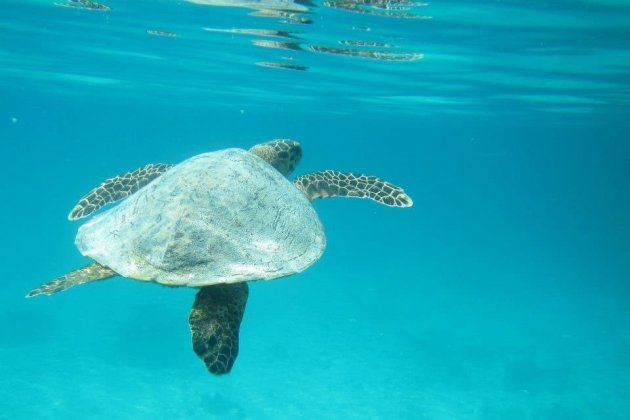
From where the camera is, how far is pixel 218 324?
549 centimetres

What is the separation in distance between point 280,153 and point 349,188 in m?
1.30

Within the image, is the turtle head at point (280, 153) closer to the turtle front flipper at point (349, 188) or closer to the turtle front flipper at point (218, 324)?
the turtle front flipper at point (349, 188)

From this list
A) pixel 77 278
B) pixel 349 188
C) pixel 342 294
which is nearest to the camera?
pixel 77 278

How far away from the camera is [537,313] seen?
30.6 meters

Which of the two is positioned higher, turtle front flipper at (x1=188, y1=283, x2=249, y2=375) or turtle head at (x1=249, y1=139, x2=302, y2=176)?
turtle head at (x1=249, y1=139, x2=302, y2=176)

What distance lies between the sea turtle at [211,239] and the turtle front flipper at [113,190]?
3.77 ft

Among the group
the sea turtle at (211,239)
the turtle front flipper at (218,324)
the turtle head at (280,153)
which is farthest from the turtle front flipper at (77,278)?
the turtle head at (280,153)

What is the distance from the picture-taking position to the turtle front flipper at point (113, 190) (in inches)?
323

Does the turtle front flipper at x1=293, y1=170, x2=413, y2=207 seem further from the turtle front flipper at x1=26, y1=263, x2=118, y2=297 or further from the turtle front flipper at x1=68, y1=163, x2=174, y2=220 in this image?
the turtle front flipper at x1=26, y1=263, x2=118, y2=297

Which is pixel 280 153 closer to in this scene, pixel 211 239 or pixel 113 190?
pixel 113 190

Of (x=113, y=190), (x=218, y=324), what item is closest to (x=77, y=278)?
(x=218, y=324)

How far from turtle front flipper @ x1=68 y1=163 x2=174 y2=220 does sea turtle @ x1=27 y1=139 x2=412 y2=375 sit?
1149 mm

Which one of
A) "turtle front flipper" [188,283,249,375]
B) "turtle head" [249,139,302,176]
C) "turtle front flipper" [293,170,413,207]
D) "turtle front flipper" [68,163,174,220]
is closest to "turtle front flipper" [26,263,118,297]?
"turtle front flipper" [188,283,249,375]

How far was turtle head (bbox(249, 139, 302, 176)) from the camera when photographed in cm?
866
